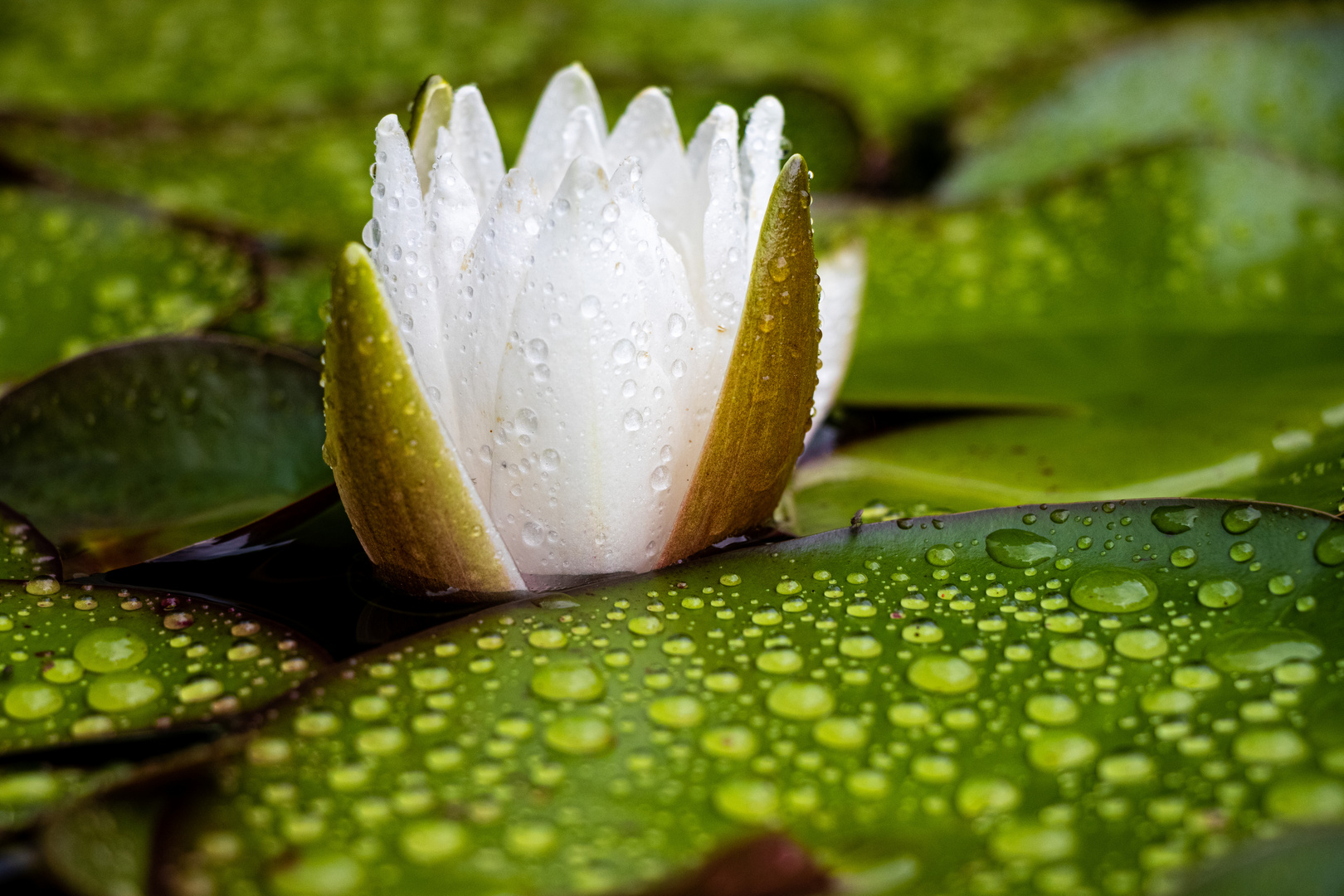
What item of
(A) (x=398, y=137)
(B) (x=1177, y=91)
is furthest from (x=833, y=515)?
(B) (x=1177, y=91)

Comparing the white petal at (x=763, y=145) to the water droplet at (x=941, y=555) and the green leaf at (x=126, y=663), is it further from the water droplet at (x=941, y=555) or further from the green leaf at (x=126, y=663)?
the green leaf at (x=126, y=663)

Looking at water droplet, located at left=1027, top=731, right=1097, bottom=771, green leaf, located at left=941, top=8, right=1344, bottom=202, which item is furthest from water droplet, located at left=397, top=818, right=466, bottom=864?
green leaf, located at left=941, top=8, right=1344, bottom=202

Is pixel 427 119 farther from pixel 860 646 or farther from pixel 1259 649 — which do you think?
pixel 1259 649

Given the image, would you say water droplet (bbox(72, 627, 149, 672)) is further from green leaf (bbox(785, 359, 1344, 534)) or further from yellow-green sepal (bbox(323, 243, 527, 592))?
green leaf (bbox(785, 359, 1344, 534))

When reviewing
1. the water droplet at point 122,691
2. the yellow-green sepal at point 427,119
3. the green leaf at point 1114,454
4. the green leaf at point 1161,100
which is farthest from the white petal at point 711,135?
the green leaf at point 1161,100

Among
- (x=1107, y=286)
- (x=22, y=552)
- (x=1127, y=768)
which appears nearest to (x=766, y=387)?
(x=1127, y=768)
